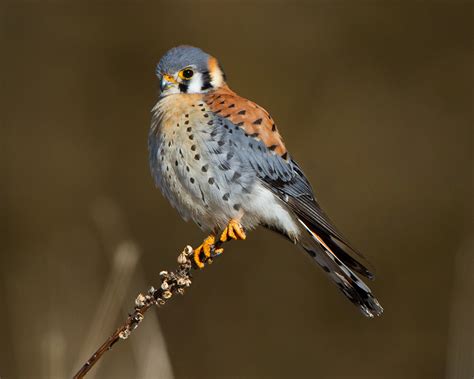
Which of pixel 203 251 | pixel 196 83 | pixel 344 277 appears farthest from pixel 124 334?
pixel 196 83

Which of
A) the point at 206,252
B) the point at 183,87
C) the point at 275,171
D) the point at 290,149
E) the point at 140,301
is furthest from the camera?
the point at 290,149

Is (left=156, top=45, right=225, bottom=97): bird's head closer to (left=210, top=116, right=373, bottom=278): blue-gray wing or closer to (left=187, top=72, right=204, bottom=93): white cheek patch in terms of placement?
(left=187, top=72, right=204, bottom=93): white cheek patch

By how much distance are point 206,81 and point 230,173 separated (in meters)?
0.52

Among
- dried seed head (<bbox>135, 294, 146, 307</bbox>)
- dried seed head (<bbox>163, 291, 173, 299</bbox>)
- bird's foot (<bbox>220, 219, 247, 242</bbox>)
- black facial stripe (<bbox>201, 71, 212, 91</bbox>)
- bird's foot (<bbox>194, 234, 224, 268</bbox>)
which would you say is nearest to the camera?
dried seed head (<bbox>135, 294, 146, 307</bbox>)

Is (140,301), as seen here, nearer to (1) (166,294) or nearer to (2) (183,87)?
(1) (166,294)

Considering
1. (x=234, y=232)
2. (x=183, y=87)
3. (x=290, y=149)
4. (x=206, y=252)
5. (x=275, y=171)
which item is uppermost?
(x=290, y=149)

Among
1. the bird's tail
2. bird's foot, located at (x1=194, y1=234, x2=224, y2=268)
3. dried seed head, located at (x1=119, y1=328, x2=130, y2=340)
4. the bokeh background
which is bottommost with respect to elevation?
dried seed head, located at (x1=119, y1=328, x2=130, y2=340)

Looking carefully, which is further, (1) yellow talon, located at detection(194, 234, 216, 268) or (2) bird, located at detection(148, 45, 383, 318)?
(2) bird, located at detection(148, 45, 383, 318)

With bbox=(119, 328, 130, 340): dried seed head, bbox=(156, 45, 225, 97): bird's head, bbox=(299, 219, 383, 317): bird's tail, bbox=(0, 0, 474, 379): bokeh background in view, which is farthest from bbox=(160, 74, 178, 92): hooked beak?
bbox=(0, 0, 474, 379): bokeh background

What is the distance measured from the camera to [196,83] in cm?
362

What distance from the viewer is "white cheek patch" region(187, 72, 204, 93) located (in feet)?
11.8

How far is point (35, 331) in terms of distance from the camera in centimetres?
452

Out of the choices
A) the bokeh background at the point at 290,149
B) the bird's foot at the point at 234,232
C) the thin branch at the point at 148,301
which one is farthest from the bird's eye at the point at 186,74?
the bokeh background at the point at 290,149

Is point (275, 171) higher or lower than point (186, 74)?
lower
